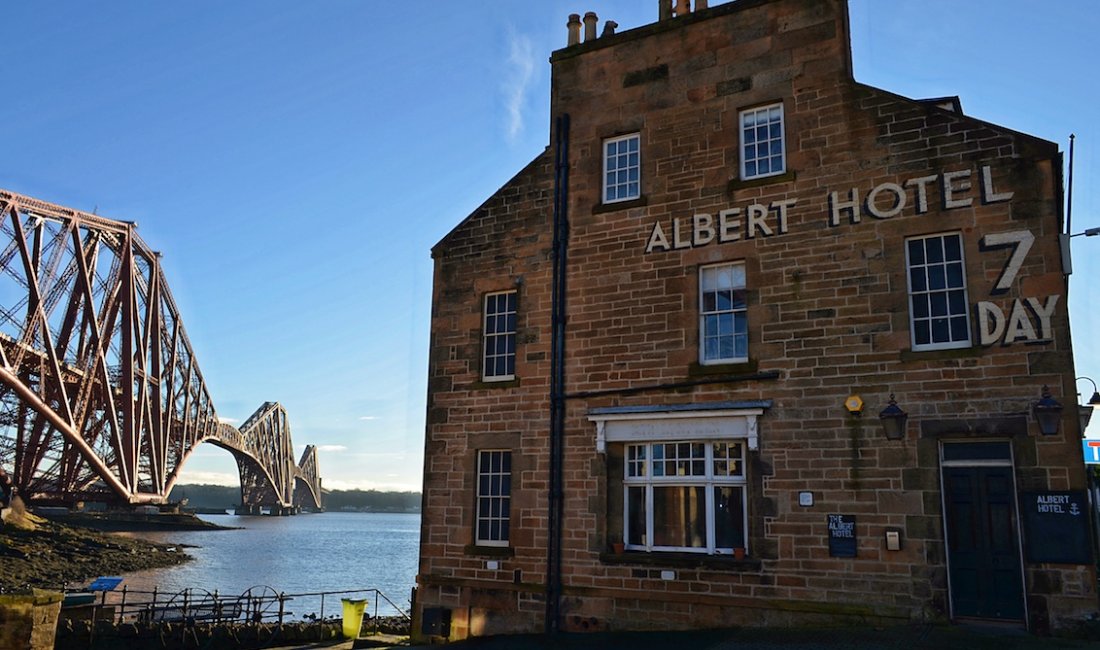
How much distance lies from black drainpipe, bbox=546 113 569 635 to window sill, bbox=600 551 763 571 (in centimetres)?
102

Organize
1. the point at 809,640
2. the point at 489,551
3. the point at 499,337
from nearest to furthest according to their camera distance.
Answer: the point at 809,640
the point at 489,551
the point at 499,337

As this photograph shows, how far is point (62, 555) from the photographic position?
5756 cm

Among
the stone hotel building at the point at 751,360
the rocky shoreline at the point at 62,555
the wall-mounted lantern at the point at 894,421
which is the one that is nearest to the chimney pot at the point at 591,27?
the stone hotel building at the point at 751,360

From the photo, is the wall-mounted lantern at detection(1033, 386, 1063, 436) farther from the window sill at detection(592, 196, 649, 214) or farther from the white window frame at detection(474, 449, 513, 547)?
the white window frame at detection(474, 449, 513, 547)

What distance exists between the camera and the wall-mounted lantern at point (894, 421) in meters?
12.7

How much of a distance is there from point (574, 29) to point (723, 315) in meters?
7.30

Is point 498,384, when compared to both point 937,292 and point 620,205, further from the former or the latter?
point 937,292

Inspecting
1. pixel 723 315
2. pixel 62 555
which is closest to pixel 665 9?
pixel 723 315

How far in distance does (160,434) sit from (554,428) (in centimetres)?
8547

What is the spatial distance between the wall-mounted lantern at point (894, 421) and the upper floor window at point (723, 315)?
2599mm

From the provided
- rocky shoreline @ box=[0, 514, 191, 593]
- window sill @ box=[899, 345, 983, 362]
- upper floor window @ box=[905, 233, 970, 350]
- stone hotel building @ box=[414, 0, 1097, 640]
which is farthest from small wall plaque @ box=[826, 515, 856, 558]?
rocky shoreline @ box=[0, 514, 191, 593]

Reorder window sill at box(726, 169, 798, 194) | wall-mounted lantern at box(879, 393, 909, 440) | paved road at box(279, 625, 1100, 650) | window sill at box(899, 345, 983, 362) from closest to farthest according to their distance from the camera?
1. paved road at box(279, 625, 1100, 650)
2. window sill at box(899, 345, 983, 362)
3. wall-mounted lantern at box(879, 393, 909, 440)
4. window sill at box(726, 169, 798, 194)

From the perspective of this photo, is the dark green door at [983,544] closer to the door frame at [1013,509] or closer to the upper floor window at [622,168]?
the door frame at [1013,509]

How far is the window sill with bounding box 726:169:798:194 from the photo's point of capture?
576 inches
